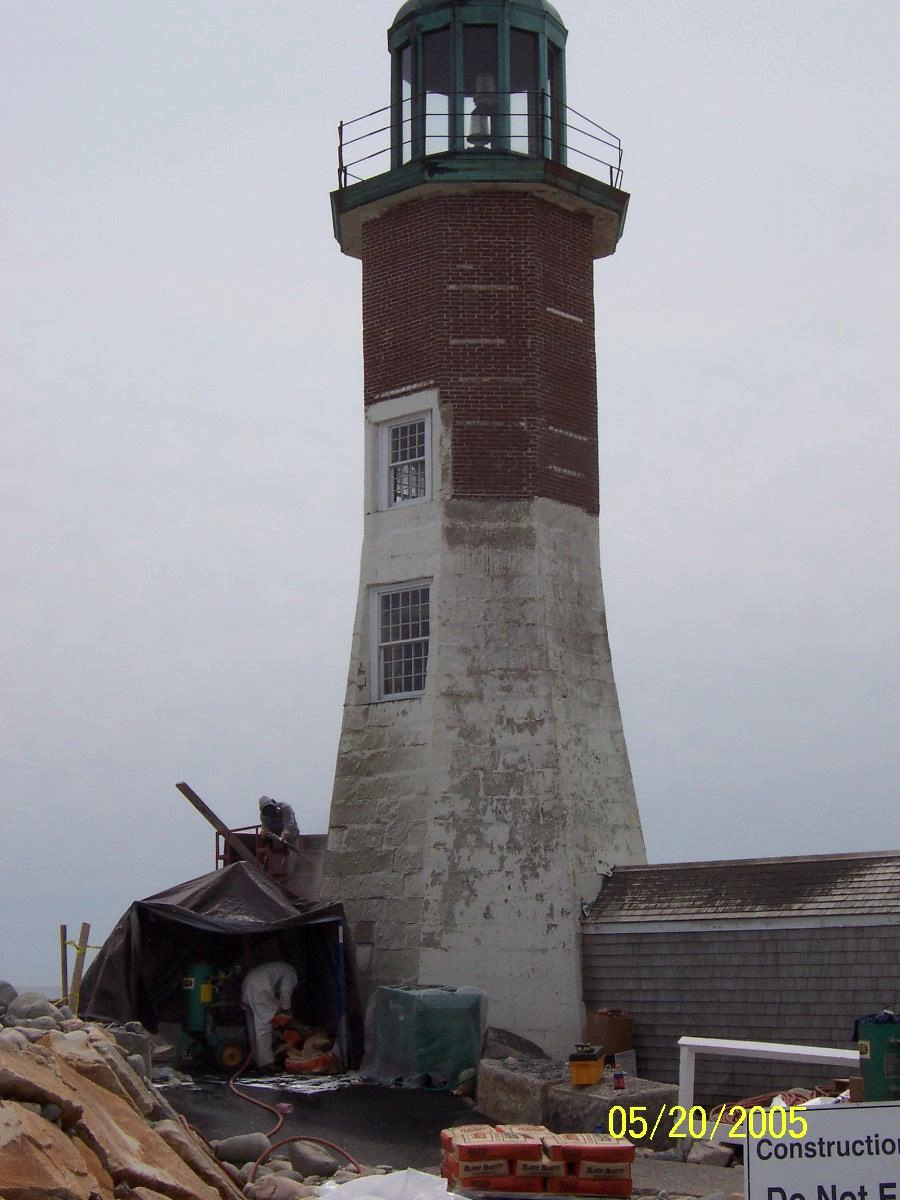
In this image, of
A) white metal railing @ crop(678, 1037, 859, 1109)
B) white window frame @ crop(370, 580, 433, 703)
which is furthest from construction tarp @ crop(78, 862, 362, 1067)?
white metal railing @ crop(678, 1037, 859, 1109)

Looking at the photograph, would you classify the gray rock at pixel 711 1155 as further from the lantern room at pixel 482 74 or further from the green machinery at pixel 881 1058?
the lantern room at pixel 482 74

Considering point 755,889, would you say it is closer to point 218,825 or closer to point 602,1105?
point 602,1105

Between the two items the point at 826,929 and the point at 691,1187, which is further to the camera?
the point at 826,929

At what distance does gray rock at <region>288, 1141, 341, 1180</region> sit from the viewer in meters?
13.9

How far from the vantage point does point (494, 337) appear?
71.1ft

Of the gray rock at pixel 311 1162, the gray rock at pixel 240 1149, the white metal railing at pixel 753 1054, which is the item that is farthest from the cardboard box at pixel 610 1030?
the gray rock at pixel 240 1149

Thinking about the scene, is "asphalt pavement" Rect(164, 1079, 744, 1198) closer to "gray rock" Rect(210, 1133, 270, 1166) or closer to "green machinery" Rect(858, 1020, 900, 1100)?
"gray rock" Rect(210, 1133, 270, 1166)

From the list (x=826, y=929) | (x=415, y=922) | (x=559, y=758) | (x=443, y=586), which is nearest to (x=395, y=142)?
(x=443, y=586)

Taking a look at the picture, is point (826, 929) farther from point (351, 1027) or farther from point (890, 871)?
point (351, 1027)

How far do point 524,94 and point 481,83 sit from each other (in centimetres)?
77

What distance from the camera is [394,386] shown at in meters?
22.3

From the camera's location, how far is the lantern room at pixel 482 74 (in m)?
22.7

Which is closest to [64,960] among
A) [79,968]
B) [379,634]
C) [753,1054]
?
[79,968]

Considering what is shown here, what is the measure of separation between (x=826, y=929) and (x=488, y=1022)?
14.7 ft
